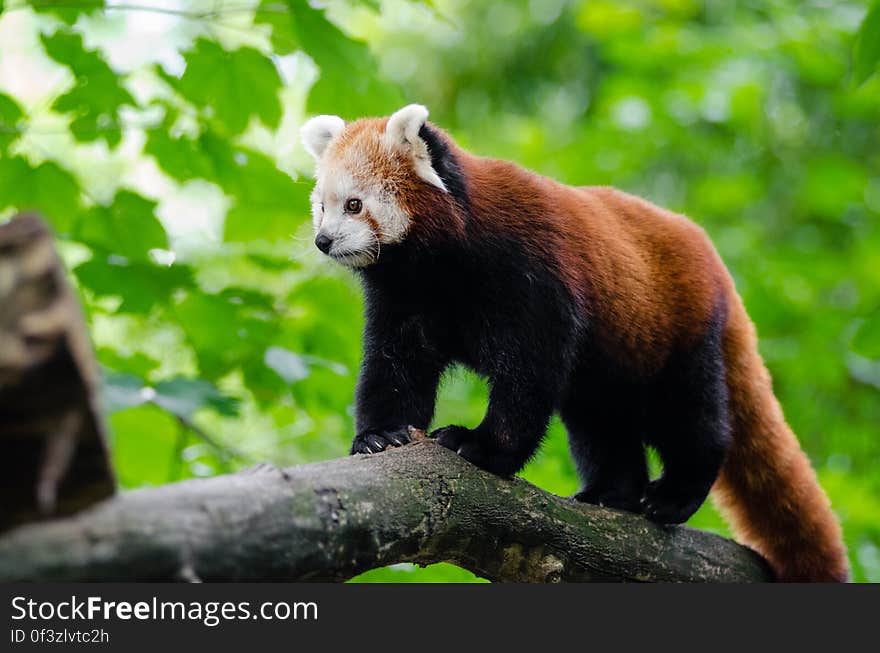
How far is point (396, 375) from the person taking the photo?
3594mm

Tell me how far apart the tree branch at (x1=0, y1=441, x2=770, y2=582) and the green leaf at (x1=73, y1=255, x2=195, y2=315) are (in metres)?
1.21

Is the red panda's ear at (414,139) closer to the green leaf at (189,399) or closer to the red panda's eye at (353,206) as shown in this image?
the red panda's eye at (353,206)

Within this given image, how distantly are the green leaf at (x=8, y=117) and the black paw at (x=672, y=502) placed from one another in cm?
294

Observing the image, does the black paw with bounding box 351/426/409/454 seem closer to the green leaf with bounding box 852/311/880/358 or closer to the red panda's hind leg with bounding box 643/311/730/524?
the red panda's hind leg with bounding box 643/311/730/524

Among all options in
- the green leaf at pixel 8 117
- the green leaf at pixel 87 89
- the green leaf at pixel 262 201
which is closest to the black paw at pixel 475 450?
the green leaf at pixel 262 201

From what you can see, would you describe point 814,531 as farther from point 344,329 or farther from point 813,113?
point 813,113

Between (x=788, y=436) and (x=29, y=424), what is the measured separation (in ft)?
11.9

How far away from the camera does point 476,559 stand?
3041 mm

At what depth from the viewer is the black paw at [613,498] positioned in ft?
13.1

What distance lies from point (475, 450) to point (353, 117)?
1.70 meters

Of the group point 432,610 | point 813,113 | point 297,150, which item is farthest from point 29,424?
point 813,113

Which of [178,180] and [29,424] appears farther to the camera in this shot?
[178,180]

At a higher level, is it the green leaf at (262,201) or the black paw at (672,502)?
the green leaf at (262,201)

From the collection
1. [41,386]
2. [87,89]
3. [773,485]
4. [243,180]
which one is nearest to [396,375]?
[243,180]
